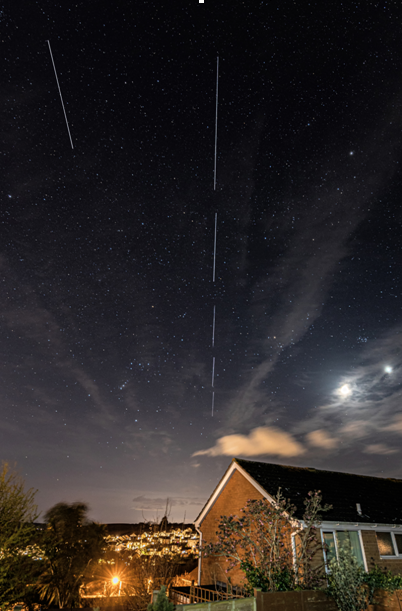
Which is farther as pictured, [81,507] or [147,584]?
[81,507]

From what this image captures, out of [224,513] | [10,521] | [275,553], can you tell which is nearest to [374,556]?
[224,513]

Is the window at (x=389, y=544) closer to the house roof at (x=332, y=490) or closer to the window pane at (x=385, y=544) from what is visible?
the window pane at (x=385, y=544)

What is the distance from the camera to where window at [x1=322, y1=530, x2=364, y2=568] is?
16.9m

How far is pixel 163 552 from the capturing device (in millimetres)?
23594

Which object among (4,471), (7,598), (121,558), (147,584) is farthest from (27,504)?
(121,558)

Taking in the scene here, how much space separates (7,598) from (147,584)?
7424 mm

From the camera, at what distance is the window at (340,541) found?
16891mm

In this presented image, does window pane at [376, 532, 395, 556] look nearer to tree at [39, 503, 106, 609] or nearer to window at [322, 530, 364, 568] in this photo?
window at [322, 530, 364, 568]

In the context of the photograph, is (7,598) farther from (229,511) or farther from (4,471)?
(229,511)

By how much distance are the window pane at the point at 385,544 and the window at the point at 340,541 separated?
155cm

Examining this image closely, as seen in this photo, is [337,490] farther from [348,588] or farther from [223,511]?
[348,588]

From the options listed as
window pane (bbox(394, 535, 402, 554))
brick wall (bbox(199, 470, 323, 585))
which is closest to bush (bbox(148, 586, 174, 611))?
brick wall (bbox(199, 470, 323, 585))

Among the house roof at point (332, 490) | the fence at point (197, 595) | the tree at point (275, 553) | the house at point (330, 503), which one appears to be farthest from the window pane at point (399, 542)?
the fence at point (197, 595)

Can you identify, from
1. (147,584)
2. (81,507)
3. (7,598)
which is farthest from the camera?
(81,507)
